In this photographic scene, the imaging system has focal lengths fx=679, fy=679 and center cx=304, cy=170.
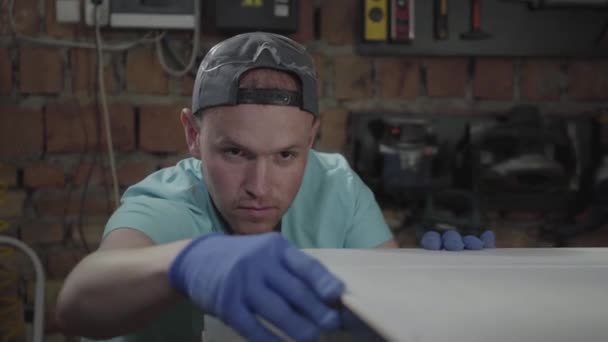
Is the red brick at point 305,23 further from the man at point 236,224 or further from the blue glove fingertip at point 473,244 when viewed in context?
the blue glove fingertip at point 473,244

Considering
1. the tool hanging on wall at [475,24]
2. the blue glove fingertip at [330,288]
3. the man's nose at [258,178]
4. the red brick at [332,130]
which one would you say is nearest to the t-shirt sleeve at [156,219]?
the man's nose at [258,178]

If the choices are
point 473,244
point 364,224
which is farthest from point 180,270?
point 364,224

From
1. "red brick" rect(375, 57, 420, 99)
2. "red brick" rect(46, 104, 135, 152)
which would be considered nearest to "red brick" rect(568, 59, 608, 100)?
"red brick" rect(375, 57, 420, 99)

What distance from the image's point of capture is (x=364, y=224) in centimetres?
117

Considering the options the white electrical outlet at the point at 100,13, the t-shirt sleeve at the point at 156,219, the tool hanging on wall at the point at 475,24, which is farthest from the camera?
the tool hanging on wall at the point at 475,24

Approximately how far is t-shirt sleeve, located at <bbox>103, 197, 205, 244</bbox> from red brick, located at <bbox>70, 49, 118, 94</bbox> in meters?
0.69

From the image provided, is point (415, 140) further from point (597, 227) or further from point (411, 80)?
point (597, 227)

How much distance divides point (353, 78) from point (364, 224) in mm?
546

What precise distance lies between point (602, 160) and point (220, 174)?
3.58ft

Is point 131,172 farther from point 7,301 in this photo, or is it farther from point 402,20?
point 402,20

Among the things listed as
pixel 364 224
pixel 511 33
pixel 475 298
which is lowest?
pixel 364 224

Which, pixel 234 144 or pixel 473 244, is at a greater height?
pixel 234 144

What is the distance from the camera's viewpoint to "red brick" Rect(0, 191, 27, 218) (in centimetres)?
153

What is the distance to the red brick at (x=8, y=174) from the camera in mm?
1522
